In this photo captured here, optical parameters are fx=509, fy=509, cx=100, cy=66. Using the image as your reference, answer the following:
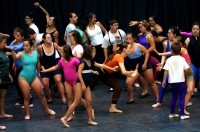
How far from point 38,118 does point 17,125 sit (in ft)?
1.83

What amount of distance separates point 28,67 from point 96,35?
3.34 meters

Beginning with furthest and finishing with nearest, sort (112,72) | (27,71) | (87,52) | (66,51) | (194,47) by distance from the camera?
(194,47)
(112,72)
(27,71)
(66,51)
(87,52)

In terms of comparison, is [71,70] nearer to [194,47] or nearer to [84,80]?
[84,80]

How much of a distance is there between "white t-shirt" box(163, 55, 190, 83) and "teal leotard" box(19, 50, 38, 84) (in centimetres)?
226

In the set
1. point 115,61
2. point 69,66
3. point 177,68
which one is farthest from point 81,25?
point 177,68

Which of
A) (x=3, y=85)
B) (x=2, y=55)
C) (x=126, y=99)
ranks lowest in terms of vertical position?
(x=126, y=99)

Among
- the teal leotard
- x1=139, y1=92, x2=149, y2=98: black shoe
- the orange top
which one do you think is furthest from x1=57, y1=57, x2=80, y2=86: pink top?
x1=139, y1=92, x2=149, y2=98: black shoe

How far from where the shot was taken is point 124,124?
8.16 metres

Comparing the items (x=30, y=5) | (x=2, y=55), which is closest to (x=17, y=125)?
(x=2, y=55)

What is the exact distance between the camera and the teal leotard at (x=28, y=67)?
333 inches

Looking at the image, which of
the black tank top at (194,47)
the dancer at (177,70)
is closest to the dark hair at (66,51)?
the dancer at (177,70)

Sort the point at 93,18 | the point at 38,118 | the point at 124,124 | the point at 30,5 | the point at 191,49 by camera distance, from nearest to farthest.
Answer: the point at 124,124 < the point at 38,118 < the point at 191,49 < the point at 93,18 < the point at 30,5

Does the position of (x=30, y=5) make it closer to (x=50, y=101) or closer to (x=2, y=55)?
(x=50, y=101)

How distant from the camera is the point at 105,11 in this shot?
12898 millimetres
